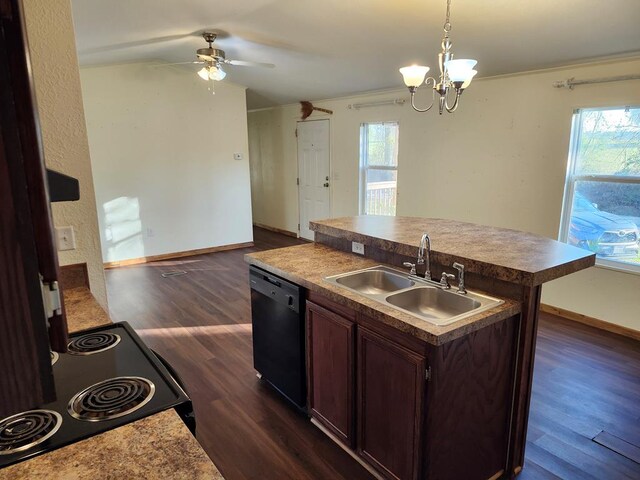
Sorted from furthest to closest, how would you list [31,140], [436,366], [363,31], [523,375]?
[363,31]
[523,375]
[436,366]
[31,140]

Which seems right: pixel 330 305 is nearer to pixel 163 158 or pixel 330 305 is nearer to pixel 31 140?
pixel 31 140

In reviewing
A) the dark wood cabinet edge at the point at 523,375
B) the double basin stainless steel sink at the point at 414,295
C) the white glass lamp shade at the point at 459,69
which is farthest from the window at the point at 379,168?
the dark wood cabinet edge at the point at 523,375

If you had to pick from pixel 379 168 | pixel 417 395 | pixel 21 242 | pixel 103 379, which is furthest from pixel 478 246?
pixel 379 168

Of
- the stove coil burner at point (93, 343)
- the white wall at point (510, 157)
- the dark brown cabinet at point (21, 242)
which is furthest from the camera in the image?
the white wall at point (510, 157)

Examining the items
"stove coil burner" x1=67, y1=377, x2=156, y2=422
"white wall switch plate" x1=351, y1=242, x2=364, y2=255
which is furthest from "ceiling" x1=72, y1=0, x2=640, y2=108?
"stove coil burner" x1=67, y1=377, x2=156, y2=422

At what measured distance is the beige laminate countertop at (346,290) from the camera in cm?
158

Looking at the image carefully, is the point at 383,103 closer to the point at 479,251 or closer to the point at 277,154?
the point at 277,154

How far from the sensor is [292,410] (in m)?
2.54

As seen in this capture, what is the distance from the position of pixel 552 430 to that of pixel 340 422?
1.23 meters

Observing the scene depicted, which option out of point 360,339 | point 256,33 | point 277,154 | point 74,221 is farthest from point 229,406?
point 277,154

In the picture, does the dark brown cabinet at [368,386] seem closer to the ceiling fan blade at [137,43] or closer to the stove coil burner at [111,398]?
the stove coil burner at [111,398]

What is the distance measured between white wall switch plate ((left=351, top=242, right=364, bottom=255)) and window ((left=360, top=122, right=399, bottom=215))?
2918 millimetres

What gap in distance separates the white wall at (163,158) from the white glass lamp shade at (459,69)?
4564 millimetres

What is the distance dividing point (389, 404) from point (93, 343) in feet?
3.95
